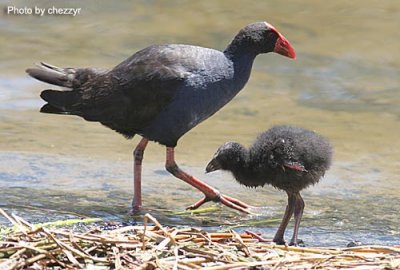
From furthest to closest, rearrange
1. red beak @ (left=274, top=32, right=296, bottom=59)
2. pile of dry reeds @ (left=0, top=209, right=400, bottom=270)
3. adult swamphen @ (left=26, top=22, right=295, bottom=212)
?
1. red beak @ (left=274, top=32, right=296, bottom=59)
2. adult swamphen @ (left=26, top=22, right=295, bottom=212)
3. pile of dry reeds @ (left=0, top=209, right=400, bottom=270)

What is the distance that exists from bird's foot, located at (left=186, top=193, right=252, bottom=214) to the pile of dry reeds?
253cm

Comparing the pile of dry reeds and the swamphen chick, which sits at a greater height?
the swamphen chick

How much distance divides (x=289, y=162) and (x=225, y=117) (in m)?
5.08

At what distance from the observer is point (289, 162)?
6988 millimetres

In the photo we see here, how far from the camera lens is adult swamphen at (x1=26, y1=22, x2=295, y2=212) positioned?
848 cm

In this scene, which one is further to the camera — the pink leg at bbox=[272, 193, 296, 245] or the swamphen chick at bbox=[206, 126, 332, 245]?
the swamphen chick at bbox=[206, 126, 332, 245]

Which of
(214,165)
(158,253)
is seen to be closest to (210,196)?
(214,165)

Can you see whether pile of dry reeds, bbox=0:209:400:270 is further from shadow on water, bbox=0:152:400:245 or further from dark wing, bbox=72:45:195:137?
dark wing, bbox=72:45:195:137

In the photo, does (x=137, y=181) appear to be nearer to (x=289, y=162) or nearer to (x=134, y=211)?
(x=134, y=211)

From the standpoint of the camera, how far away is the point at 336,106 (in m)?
12.6

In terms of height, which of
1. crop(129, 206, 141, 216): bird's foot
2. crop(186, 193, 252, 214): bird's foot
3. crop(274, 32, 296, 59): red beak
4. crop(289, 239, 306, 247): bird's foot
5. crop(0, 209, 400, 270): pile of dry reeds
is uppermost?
crop(274, 32, 296, 59): red beak

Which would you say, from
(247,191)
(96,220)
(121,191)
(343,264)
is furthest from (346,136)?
(343,264)

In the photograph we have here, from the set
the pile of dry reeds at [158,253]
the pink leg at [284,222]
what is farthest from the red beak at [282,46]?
the pile of dry reeds at [158,253]

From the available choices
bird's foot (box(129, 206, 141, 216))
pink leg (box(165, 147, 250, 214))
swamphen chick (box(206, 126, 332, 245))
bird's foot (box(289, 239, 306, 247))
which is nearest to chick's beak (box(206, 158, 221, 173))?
swamphen chick (box(206, 126, 332, 245))
